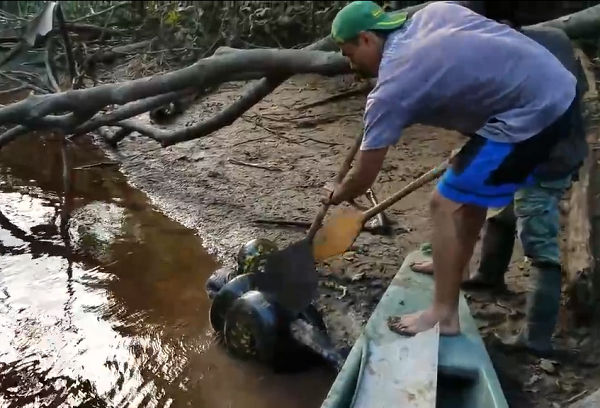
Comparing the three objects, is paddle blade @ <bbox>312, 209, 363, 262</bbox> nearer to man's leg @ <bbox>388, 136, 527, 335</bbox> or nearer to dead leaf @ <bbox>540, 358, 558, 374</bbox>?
man's leg @ <bbox>388, 136, 527, 335</bbox>

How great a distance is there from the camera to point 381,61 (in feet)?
9.52

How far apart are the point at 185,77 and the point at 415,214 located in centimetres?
216

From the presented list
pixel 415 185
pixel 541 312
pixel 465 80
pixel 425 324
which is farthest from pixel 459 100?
pixel 541 312

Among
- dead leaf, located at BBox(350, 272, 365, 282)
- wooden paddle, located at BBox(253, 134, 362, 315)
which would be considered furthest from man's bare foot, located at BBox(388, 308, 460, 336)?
dead leaf, located at BBox(350, 272, 365, 282)

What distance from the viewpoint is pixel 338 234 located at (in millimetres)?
3775

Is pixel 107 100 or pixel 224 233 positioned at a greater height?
pixel 107 100

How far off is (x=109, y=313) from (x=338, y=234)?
165 cm

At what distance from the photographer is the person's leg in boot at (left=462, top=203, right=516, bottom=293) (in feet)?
12.9

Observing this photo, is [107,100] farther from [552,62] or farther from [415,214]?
[552,62]

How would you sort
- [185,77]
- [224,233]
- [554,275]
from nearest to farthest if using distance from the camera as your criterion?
[554,275]
[185,77]
[224,233]

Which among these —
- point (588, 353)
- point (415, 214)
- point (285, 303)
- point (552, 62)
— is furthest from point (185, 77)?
point (588, 353)

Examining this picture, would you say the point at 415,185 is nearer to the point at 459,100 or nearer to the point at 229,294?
the point at 459,100

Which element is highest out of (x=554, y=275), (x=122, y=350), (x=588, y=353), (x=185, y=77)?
(x=185, y=77)

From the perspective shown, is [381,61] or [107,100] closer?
[381,61]
